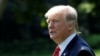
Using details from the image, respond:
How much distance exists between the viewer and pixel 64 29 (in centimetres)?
434

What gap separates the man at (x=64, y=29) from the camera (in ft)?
14.1

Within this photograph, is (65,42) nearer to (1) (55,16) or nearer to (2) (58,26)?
(2) (58,26)

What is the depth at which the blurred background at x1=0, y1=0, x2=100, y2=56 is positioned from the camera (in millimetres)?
17953

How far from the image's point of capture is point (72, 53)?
14.0 ft

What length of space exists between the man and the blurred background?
11031 mm

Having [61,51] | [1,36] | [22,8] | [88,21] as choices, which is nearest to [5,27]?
[1,36]

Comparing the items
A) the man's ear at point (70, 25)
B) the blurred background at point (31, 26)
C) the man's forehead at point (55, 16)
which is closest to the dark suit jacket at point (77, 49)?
the man's ear at point (70, 25)

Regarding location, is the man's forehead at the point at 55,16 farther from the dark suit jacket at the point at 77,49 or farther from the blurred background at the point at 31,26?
the blurred background at the point at 31,26

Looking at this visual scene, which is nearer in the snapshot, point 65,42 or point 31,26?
point 65,42

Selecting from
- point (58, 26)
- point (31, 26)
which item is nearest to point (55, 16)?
point (58, 26)

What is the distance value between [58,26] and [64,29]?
0.07m

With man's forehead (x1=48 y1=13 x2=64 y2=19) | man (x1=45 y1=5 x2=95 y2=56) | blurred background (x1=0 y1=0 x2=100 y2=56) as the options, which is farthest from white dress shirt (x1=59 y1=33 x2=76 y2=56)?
blurred background (x1=0 y1=0 x2=100 y2=56)

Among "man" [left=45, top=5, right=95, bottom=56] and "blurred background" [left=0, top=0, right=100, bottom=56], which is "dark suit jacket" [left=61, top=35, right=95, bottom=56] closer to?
"man" [left=45, top=5, right=95, bottom=56]

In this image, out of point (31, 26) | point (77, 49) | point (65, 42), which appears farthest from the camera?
point (31, 26)
